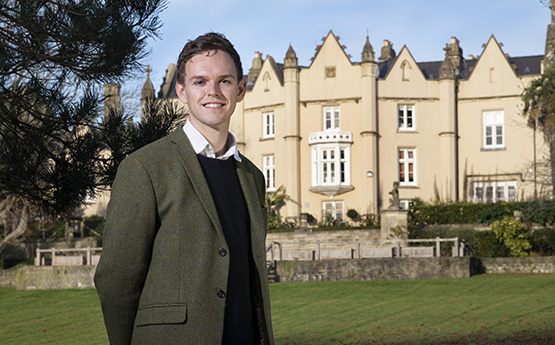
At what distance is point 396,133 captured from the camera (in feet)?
137

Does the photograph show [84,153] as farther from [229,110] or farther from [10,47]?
[229,110]

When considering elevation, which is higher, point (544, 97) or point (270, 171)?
point (544, 97)

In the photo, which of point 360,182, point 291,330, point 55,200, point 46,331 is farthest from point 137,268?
point 360,182

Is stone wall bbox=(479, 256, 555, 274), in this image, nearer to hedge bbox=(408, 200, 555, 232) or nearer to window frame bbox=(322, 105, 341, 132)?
hedge bbox=(408, 200, 555, 232)

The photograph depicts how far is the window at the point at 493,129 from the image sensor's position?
1634 inches

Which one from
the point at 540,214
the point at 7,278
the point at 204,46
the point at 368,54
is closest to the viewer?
the point at 204,46

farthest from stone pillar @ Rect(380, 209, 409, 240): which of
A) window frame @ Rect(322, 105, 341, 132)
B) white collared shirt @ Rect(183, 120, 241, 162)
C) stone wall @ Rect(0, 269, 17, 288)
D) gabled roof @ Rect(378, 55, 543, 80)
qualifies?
white collared shirt @ Rect(183, 120, 241, 162)

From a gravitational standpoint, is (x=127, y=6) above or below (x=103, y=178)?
above

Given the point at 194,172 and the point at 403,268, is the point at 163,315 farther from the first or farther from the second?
the point at 403,268

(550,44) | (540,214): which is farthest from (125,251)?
(550,44)

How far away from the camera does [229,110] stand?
329 cm

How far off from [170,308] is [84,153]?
15.5 feet

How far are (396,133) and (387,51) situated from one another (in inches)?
342

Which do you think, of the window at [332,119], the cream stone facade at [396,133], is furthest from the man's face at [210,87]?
the window at [332,119]
